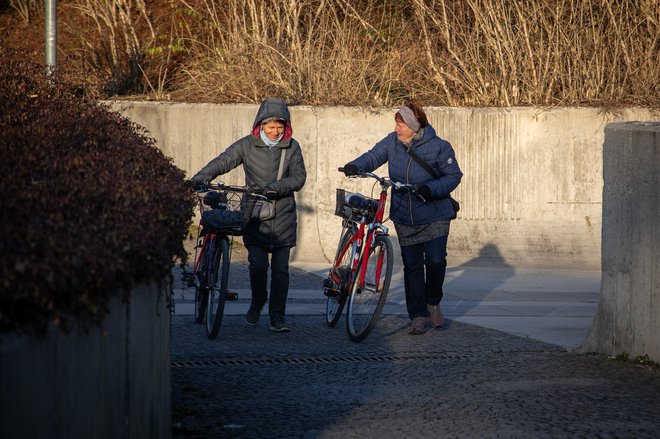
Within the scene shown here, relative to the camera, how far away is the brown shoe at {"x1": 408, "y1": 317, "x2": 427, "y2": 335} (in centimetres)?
825

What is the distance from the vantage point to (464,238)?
12.6 m

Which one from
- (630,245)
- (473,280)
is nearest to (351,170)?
(630,245)

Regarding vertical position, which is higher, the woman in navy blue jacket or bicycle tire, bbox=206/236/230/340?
the woman in navy blue jacket

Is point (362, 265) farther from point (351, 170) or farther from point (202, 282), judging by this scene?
point (202, 282)

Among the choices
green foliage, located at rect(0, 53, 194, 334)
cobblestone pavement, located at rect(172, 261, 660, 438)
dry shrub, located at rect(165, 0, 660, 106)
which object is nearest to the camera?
green foliage, located at rect(0, 53, 194, 334)

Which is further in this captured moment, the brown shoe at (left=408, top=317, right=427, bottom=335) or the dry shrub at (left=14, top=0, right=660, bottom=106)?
the dry shrub at (left=14, top=0, right=660, bottom=106)

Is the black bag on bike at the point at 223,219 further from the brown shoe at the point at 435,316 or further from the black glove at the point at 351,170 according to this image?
the brown shoe at the point at 435,316

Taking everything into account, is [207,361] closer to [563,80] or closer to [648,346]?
[648,346]

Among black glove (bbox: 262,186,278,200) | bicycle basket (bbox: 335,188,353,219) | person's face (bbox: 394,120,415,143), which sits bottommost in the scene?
bicycle basket (bbox: 335,188,353,219)

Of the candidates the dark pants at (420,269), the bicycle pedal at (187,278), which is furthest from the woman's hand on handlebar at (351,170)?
the bicycle pedal at (187,278)

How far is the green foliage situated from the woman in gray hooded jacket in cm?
179

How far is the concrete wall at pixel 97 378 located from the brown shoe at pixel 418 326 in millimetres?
3717

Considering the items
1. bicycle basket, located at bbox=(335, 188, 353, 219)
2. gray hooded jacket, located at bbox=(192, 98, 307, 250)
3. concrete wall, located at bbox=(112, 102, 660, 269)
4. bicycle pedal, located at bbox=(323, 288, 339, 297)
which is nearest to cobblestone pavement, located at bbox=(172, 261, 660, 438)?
bicycle pedal, located at bbox=(323, 288, 339, 297)

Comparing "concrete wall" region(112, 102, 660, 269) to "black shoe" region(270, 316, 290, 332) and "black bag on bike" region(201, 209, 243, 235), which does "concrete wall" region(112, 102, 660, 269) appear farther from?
"black bag on bike" region(201, 209, 243, 235)
